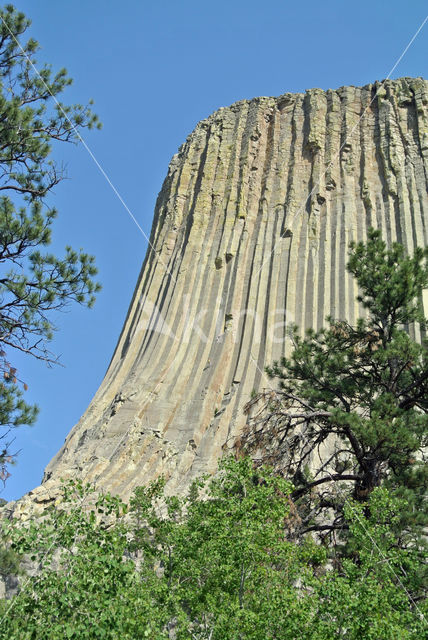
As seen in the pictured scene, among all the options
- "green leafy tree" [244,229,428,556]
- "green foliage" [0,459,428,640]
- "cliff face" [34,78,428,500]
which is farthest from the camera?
"cliff face" [34,78,428,500]

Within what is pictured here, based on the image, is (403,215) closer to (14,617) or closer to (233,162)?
(233,162)

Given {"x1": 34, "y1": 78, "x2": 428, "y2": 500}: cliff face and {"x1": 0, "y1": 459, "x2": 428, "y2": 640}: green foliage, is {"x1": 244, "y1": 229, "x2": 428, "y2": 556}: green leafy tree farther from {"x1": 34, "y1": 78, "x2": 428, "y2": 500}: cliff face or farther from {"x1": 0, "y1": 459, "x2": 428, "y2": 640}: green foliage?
{"x1": 34, "y1": 78, "x2": 428, "y2": 500}: cliff face

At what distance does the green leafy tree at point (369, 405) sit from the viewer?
10.8 m

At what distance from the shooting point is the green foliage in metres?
7.23

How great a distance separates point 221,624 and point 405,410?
5005mm

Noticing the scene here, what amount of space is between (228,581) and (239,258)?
17.2 m

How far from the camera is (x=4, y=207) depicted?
364 inches

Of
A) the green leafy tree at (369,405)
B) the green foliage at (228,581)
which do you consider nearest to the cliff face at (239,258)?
the green leafy tree at (369,405)

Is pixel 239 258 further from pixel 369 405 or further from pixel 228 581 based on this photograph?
pixel 228 581

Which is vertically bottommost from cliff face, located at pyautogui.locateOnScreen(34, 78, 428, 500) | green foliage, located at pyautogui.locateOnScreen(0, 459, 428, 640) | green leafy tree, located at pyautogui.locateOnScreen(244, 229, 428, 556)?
green foliage, located at pyautogui.locateOnScreen(0, 459, 428, 640)

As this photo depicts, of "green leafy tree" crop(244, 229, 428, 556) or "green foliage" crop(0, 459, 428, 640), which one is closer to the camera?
"green foliage" crop(0, 459, 428, 640)

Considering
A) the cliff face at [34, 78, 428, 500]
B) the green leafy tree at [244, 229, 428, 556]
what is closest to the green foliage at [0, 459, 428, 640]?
the green leafy tree at [244, 229, 428, 556]

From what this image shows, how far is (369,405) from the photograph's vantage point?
11812 mm

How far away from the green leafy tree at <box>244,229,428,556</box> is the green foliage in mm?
813
